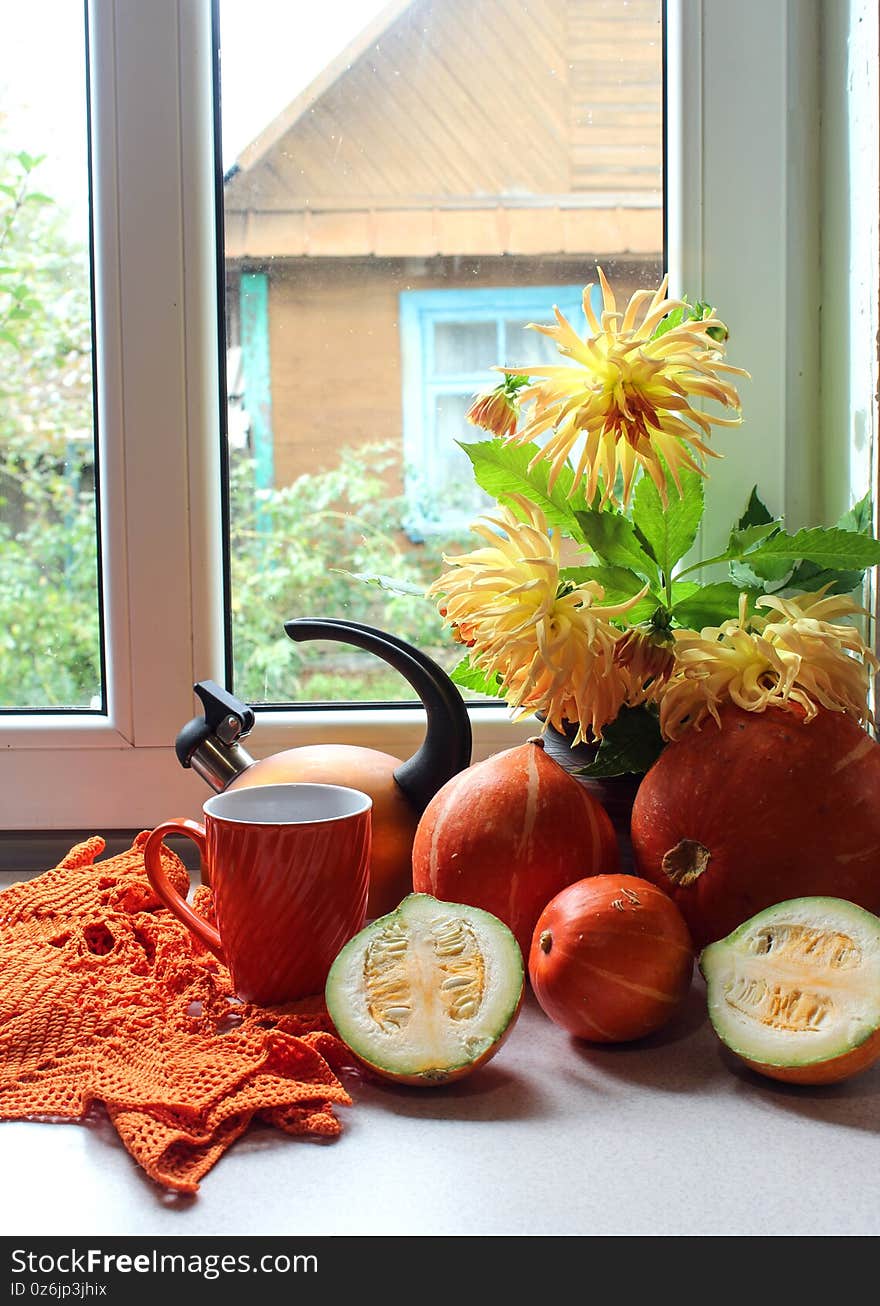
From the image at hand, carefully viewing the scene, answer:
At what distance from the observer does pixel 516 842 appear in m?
0.61

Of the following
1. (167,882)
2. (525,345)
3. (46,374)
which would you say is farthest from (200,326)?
(167,882)

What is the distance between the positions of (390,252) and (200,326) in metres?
0.18

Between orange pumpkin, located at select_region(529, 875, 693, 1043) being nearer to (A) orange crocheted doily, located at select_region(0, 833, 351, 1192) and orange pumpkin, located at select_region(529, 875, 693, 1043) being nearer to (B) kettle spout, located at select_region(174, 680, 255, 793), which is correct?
(A) orange crocheted doily, located at select_region(0, 833, 351, 1192)

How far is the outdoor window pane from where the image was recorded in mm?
920

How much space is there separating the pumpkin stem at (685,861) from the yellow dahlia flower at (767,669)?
0.07 metres

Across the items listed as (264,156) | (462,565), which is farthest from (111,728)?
(264,156)

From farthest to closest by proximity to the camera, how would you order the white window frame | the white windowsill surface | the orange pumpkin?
the white window frame, the orange pumpkin, the white windowsill surface

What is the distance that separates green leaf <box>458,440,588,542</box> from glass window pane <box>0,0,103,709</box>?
423 mm

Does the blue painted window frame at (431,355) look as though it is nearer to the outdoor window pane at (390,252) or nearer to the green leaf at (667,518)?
the outdoor window pane at (390,252)

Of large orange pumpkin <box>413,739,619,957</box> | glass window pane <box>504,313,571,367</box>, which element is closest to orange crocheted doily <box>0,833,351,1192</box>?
large orange pumpkin <box>413,739,619,957</box>

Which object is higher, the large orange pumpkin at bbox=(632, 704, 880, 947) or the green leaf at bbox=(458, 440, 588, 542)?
the green leaf at bbox=(458, 440, 588, 542)

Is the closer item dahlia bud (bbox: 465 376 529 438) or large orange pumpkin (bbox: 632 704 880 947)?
large orange pumpkin (bbox: 632 704 880 947)

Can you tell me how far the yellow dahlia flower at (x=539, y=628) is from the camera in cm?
62
